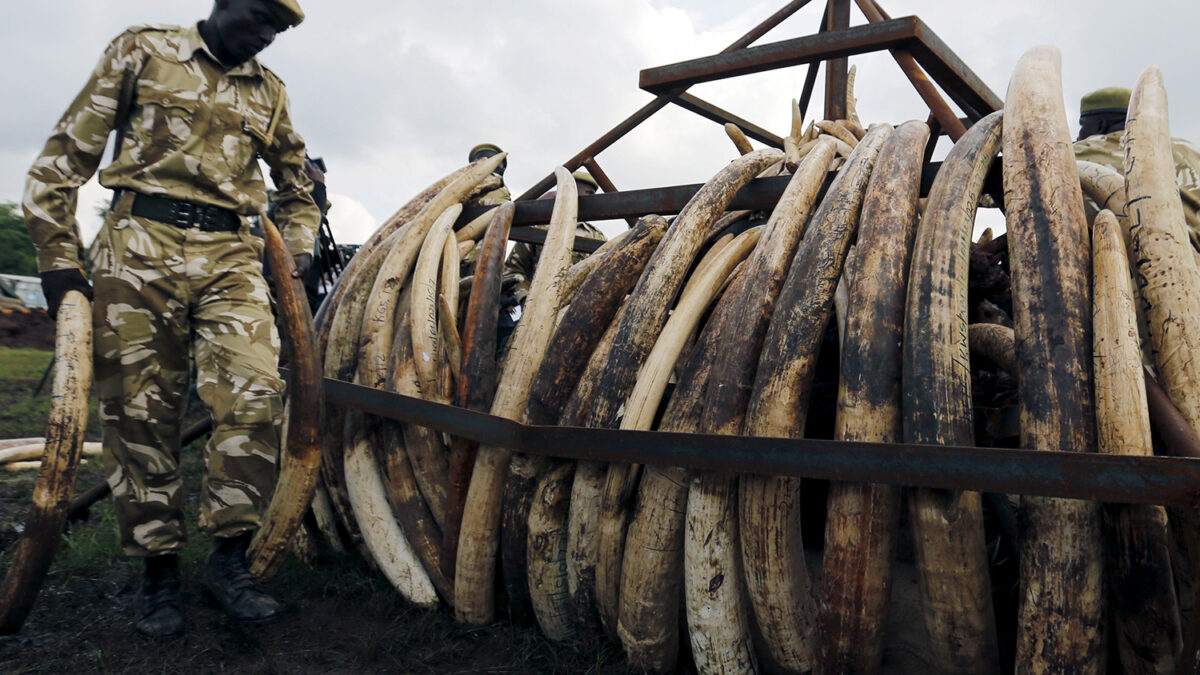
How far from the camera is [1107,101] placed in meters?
4.34

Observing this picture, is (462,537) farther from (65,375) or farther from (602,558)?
(65,375)

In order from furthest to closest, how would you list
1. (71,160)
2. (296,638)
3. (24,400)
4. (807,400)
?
(24,400) → (71,160) → (296,638) → (807,400)

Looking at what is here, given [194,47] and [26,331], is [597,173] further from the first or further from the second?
[26,331]

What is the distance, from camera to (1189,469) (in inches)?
56.4

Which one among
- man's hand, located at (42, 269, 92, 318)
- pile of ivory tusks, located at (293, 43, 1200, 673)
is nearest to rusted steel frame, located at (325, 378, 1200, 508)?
pile of ivory tusks, located at (293, 43, 1200, 673)

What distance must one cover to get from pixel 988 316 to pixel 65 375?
116 inches

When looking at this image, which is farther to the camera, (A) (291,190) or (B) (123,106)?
(A) (291,190)

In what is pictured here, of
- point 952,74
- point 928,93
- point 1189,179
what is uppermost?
point 952,74

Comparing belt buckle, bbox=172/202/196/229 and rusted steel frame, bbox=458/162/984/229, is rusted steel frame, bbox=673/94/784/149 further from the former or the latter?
belt buckle, bbox=172/202/196/229

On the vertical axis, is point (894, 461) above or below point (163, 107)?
below

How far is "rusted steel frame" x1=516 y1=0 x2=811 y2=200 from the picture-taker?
4.52 meters

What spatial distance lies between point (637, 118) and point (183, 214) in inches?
107

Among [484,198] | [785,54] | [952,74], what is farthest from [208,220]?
[952,74]

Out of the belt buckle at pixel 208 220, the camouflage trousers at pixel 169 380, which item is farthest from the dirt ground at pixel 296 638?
the belt buckle at pixel 208 220
